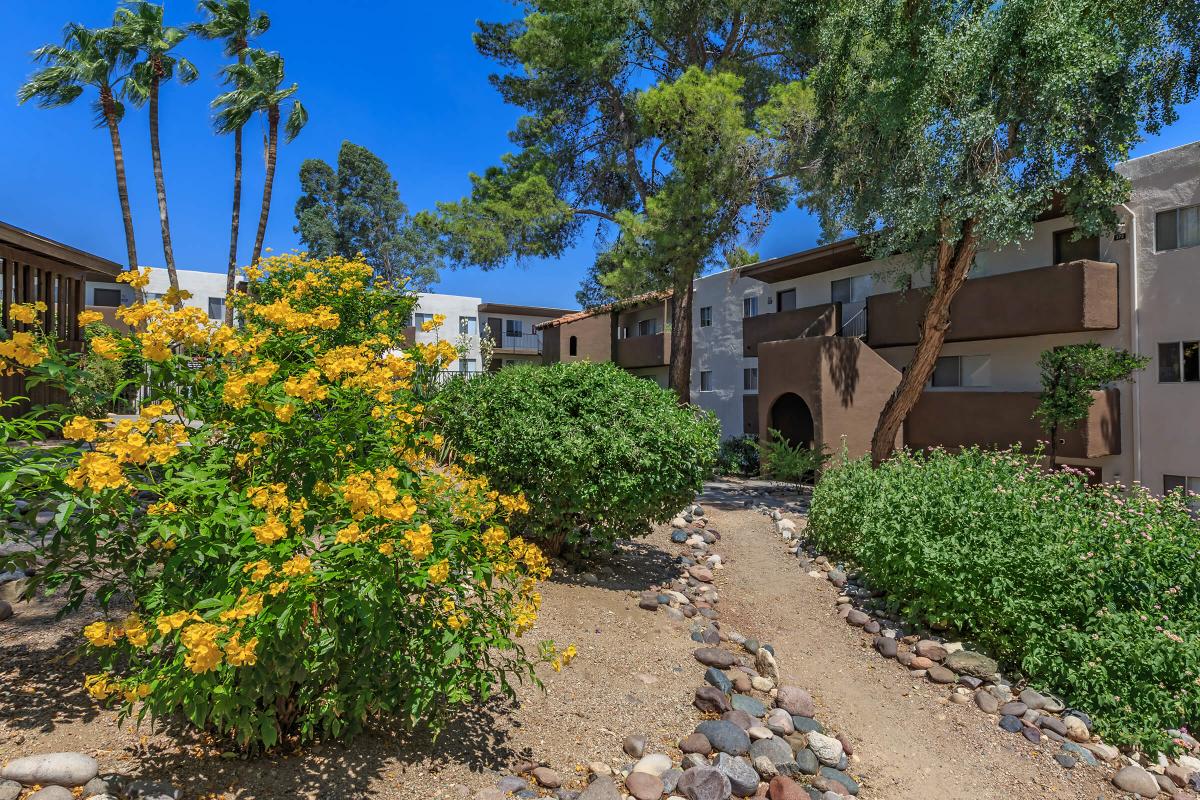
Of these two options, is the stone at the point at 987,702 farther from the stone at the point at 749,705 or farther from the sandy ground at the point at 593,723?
the stone at the point at 749,705

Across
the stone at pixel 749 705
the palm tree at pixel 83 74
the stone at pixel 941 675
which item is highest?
the palm tree at pixel 83 74

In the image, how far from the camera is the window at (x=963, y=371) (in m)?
16.5

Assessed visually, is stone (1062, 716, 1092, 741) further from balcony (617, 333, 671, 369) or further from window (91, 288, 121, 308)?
window (91, 288, 121, 308)

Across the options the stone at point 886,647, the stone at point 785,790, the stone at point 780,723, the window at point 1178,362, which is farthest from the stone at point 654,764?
the window at point 1178,362

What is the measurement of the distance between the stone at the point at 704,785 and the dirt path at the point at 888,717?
1313 millimetres

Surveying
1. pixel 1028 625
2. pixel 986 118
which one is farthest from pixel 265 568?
pixel 986 118

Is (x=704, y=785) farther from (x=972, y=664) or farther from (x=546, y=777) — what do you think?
(x=972, y=664)

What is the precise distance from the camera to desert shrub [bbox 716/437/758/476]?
19.8 m

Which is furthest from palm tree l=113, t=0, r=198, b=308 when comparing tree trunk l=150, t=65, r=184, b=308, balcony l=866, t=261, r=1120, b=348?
balcony l=866, t=261, r=1120, b=348

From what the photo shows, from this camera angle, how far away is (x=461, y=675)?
11.8 feet

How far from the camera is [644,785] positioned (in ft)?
13.6

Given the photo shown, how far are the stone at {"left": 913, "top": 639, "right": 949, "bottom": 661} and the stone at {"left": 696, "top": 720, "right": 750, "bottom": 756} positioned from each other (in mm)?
3079

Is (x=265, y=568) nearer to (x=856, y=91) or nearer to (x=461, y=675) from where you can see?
(x=461, y=675)

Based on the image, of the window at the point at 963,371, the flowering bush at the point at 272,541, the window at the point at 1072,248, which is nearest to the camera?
the flowering bush at the point at 272,541
